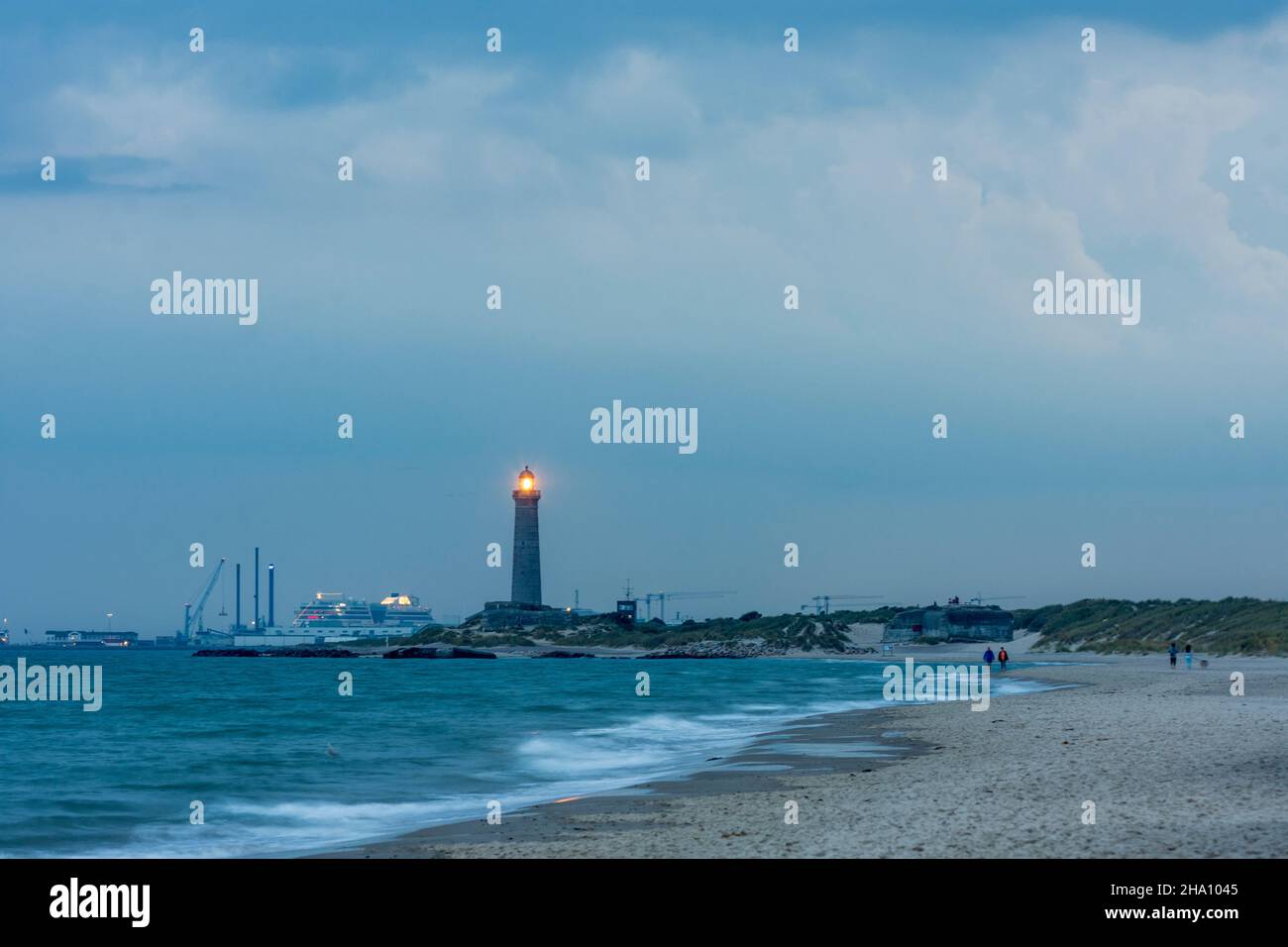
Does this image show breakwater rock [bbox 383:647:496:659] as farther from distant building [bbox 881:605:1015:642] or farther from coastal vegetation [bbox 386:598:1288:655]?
distant building [bbox 881:605:1015:642]

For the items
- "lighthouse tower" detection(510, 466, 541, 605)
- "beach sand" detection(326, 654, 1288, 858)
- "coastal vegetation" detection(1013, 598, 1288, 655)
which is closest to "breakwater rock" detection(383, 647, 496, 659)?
"lighthouse tower" detection(510, 466, 541, 605)

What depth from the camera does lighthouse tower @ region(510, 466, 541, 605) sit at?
510 ft

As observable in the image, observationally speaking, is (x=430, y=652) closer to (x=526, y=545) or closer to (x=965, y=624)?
(x=526, y=545)

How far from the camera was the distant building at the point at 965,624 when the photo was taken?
145m

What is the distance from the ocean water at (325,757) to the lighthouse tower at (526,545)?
81169 mm

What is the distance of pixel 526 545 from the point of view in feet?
522

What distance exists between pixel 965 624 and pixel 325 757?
121 metres

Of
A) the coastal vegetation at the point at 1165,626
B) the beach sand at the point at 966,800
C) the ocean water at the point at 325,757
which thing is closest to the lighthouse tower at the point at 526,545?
the coastal vegetation at the point at 1165,626

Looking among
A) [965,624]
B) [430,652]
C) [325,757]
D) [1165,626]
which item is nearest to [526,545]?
[430,652]
